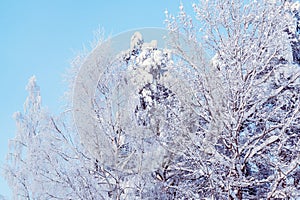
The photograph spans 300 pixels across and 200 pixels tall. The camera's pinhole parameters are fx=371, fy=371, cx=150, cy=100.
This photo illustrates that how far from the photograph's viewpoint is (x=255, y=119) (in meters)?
6.05

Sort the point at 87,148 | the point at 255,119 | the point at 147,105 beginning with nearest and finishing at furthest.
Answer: the point at 255,119
the point at 87,148
the point at 147,105

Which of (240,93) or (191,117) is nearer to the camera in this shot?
(240,93)

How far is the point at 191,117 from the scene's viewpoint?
6.36 metres

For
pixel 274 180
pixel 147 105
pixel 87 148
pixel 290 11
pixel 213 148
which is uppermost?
pixel 290 11

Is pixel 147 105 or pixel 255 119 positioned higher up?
pixel 147 105

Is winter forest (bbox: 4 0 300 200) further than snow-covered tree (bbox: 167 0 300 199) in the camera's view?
Yes

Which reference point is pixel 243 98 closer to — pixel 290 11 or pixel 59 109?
pixel 290 11

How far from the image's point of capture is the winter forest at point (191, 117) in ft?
19.1

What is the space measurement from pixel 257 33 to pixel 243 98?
1168mm

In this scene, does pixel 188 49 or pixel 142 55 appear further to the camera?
pixel 142 55

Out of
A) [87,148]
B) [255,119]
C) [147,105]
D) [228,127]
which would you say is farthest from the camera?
[147,105]

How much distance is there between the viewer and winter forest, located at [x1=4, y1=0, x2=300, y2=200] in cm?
581

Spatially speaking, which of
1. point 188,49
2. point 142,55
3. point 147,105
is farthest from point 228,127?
point 142,55

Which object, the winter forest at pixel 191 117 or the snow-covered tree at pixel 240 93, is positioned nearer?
the snow-covered tree at pixel 240 93
